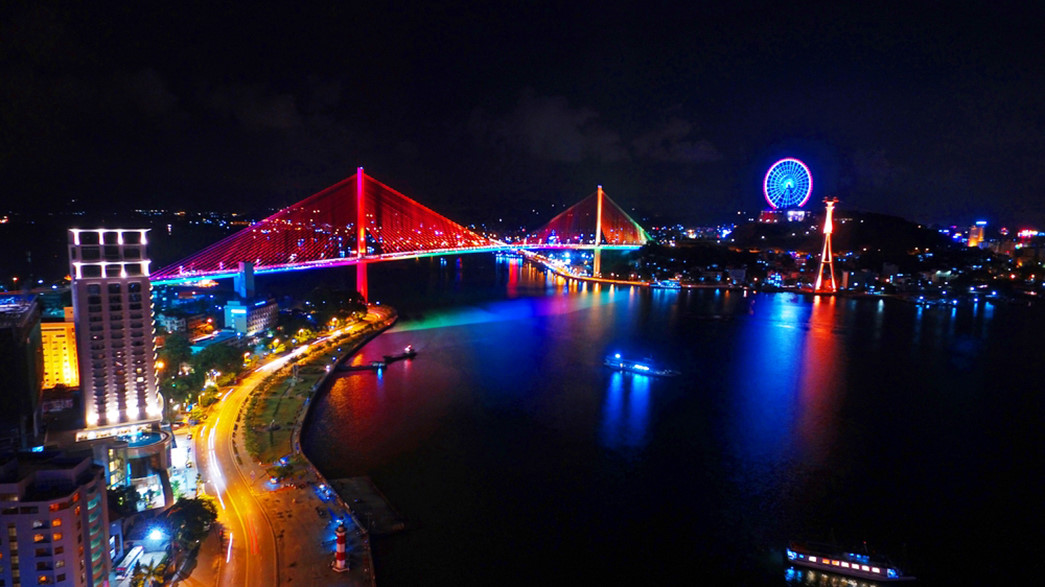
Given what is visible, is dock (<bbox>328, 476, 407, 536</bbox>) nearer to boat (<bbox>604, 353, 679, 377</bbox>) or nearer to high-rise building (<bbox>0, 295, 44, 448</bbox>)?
high-rise building (<bbox>0, 295, 44, 448</bbox>)

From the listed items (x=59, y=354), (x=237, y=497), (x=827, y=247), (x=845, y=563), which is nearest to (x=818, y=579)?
(x=845, y=563)

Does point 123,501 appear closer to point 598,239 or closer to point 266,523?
point 266,523

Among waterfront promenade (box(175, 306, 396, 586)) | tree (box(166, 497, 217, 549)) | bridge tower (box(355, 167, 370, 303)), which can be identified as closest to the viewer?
waterfront promenade (box(175, 306, 396, 586))

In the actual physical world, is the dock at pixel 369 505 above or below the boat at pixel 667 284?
below

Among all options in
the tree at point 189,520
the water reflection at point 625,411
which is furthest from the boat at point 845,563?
the tree at point 189,520

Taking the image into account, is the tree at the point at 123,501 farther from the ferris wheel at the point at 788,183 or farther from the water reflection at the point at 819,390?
the ferris wheel at the point at 788,183

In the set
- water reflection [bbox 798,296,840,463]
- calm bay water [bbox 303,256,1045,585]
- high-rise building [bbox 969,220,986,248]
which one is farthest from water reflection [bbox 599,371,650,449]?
high-rise building [bbox 969,220,986,248]
